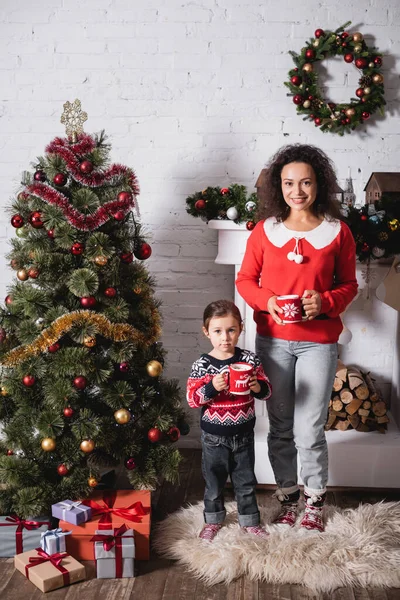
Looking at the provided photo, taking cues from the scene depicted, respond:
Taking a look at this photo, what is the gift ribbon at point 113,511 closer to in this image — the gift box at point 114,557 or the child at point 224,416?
the gift box at point 114,557

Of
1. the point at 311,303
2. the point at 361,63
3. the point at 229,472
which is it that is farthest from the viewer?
the point at 361,63

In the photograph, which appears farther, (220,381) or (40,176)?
(40,176)

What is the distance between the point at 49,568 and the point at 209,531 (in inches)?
24.5

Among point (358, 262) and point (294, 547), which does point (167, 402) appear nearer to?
point (294, 547)

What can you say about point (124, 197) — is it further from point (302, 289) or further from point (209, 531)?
point (209, 531)

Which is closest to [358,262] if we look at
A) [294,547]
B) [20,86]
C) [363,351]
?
[363,351]

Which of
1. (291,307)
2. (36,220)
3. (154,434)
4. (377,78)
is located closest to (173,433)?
(154,434)

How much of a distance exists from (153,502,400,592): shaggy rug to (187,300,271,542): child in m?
0.09

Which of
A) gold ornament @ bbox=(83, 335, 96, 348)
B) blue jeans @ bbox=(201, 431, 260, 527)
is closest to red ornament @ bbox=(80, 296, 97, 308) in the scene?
gold ornament @ bbox=(83, 335, 96, 348)

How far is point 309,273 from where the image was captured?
2592mm

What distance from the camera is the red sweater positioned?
260cm

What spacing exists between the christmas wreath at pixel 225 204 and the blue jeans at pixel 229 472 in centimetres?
99

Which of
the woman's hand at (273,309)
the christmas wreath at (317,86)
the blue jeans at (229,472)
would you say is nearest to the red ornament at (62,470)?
the blue jeans at (229,472)

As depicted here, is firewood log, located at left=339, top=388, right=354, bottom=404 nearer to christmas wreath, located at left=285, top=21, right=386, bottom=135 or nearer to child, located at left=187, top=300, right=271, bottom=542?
child, located at left=187, top=300, right=271, bottom=542
